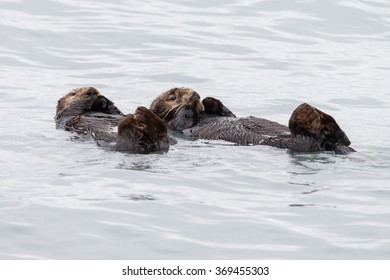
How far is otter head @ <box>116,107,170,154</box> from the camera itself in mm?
7680

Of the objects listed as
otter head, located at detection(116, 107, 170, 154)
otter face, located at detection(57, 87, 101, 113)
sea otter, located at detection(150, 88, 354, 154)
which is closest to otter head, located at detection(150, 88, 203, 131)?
sea otter, located at detection(150, 88, 354, 154)

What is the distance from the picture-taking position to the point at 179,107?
897 centimetres

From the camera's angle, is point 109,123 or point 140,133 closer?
point 140,133

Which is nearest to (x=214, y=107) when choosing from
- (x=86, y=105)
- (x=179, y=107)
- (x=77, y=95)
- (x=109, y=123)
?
(x=179, y=107)

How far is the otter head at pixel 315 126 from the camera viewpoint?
305 inches

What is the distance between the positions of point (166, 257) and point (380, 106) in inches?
211

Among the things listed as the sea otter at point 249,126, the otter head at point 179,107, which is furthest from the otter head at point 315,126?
the otter head at point 179,107

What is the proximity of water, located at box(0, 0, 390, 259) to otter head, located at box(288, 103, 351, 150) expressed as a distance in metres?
0.19

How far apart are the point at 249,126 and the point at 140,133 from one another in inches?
47.0

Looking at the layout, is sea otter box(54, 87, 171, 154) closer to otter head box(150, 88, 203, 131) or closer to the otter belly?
otter head box(150, 88, 203, 131)

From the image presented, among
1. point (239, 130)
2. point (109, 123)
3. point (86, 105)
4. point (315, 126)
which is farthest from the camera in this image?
point (86, 105)

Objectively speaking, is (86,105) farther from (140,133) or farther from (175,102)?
(140,133)

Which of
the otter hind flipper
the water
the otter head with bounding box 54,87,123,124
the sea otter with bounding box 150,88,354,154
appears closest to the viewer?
the water

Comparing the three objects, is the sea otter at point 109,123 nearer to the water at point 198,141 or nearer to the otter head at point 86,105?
the otter head at point 86,105
